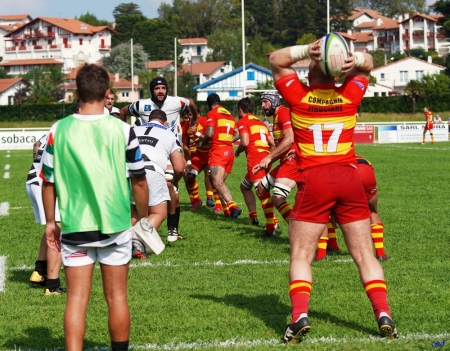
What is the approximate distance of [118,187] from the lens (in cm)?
539

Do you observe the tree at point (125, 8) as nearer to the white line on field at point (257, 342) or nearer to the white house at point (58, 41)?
the white house at point (58, 41)

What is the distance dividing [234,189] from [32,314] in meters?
12.0

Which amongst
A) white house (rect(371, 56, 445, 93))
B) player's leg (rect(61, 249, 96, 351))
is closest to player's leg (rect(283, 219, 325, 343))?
player's leg (rect(61, 249, 96, 351))

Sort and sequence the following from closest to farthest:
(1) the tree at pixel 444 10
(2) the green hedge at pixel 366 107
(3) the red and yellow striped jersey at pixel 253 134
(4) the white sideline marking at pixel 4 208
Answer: (3) the red and yellow striped jersey at pixel 253 134 < (4) the white sideline marking at pixel 4 208 < (2) the green hedge at pixel 366 107 < (1) the tree at pixel 444 10

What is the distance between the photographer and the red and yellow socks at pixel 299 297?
6246mm

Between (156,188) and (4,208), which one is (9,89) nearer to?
(4,208)

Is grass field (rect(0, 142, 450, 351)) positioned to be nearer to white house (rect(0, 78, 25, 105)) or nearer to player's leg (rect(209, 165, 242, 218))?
player's leg (rect(209, 165, 242, 218))

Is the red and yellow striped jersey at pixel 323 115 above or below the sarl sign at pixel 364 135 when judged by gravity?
above

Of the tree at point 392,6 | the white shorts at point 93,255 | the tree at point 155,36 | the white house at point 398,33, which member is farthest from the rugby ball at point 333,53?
the tree at point 392,6

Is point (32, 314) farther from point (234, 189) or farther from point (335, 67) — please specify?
point (234, 189)

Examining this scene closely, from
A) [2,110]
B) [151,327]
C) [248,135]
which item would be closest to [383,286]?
[151,327]

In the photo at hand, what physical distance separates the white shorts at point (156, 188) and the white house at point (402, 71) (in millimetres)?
108763

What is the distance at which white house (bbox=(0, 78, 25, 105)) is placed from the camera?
331ft

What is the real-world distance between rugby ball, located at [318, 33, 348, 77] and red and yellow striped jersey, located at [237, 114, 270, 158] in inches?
267
